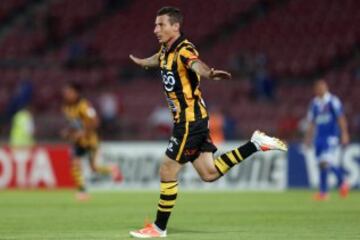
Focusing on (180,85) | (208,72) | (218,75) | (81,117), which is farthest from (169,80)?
(81,117)

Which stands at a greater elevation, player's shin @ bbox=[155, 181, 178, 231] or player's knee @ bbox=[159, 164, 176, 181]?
player's knee @ bbox=[159, 164, 176, 181]

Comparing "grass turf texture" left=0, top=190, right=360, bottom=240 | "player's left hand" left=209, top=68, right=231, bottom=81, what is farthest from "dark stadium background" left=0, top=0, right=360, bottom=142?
"player's left hand" left=209, top=68, right=231, bottom=81

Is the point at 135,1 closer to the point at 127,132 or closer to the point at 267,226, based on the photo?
the point at 127,132

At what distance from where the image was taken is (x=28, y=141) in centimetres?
2902

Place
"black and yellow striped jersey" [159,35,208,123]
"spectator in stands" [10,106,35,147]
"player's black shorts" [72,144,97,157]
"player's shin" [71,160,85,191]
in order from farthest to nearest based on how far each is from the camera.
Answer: "spectator in stands" [10,106,35,147], "player's black shorts" [72,144,97,157], "player's shin" [71,160,85,191], "black and yellow striped jersey" [159,35,208,123]

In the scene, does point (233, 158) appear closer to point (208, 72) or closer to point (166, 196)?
point (166, 196)

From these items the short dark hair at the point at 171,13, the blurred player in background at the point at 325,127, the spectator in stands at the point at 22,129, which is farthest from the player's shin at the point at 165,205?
the spectator in stands at the point at 22,129

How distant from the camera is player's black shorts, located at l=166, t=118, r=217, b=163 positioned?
1090 centimetres

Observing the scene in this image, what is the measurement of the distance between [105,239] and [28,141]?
19006 millimetres

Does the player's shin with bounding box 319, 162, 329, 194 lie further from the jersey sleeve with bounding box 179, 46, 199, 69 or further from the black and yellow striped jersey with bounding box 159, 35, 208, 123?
the jersey sleeve with bounding box 179, 46, 199, 69

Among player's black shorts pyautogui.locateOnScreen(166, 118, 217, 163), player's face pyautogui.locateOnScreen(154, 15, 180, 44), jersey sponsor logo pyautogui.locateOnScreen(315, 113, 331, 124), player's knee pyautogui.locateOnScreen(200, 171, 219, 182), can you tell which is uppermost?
player's face pyautogui.locateOnScreen(154, 15, 180, 44)

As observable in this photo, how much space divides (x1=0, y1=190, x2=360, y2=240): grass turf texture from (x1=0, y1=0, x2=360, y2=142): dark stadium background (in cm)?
887

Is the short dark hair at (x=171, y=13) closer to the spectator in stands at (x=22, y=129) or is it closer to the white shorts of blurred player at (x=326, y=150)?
the white shorts of blurred player at (x=326, y=150)

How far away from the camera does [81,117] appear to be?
63.8 ft
